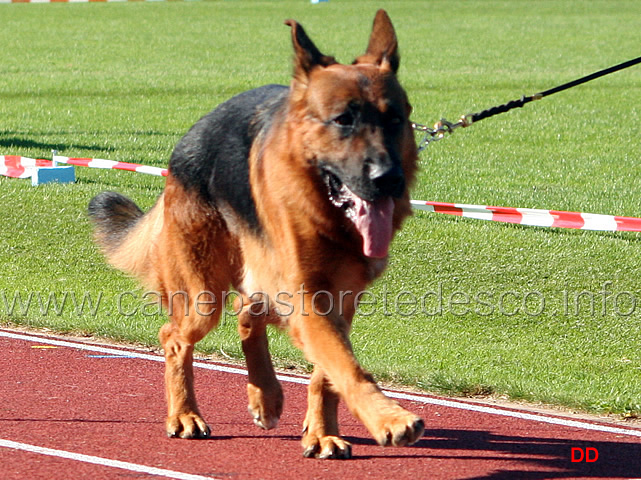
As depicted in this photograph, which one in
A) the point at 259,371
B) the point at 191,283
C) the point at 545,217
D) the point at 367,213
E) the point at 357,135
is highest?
the point at 545,217

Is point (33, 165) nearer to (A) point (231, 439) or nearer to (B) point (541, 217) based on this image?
(B) point (541, 217)

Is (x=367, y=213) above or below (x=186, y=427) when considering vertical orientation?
above

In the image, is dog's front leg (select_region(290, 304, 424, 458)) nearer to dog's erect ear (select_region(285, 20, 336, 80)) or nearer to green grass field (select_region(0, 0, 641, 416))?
dog's erect ear (select_region(285, 20, 336, 80))

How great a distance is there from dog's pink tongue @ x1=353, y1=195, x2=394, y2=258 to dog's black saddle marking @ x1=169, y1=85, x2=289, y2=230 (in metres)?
0.73

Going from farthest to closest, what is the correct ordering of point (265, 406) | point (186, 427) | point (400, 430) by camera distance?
1. point (265, 406)
2. point (186, 427)
3. point (400, 430)

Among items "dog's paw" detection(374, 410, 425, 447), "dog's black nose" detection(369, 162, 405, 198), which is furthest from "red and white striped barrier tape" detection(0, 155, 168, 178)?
"dog's paw" detection(374, 410, 425, 447)

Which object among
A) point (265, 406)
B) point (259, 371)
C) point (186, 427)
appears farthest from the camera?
point (259, 371)

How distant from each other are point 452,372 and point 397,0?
144ft

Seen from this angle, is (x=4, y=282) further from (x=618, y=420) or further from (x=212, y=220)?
(x=618, y=420)

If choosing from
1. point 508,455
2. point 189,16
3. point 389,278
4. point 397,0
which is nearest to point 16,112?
point 389,278

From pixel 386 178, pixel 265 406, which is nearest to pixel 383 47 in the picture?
pixel 386 178

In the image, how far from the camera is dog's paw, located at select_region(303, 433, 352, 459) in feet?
16.7

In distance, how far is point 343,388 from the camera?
179 inches

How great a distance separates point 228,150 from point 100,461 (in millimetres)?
1710
